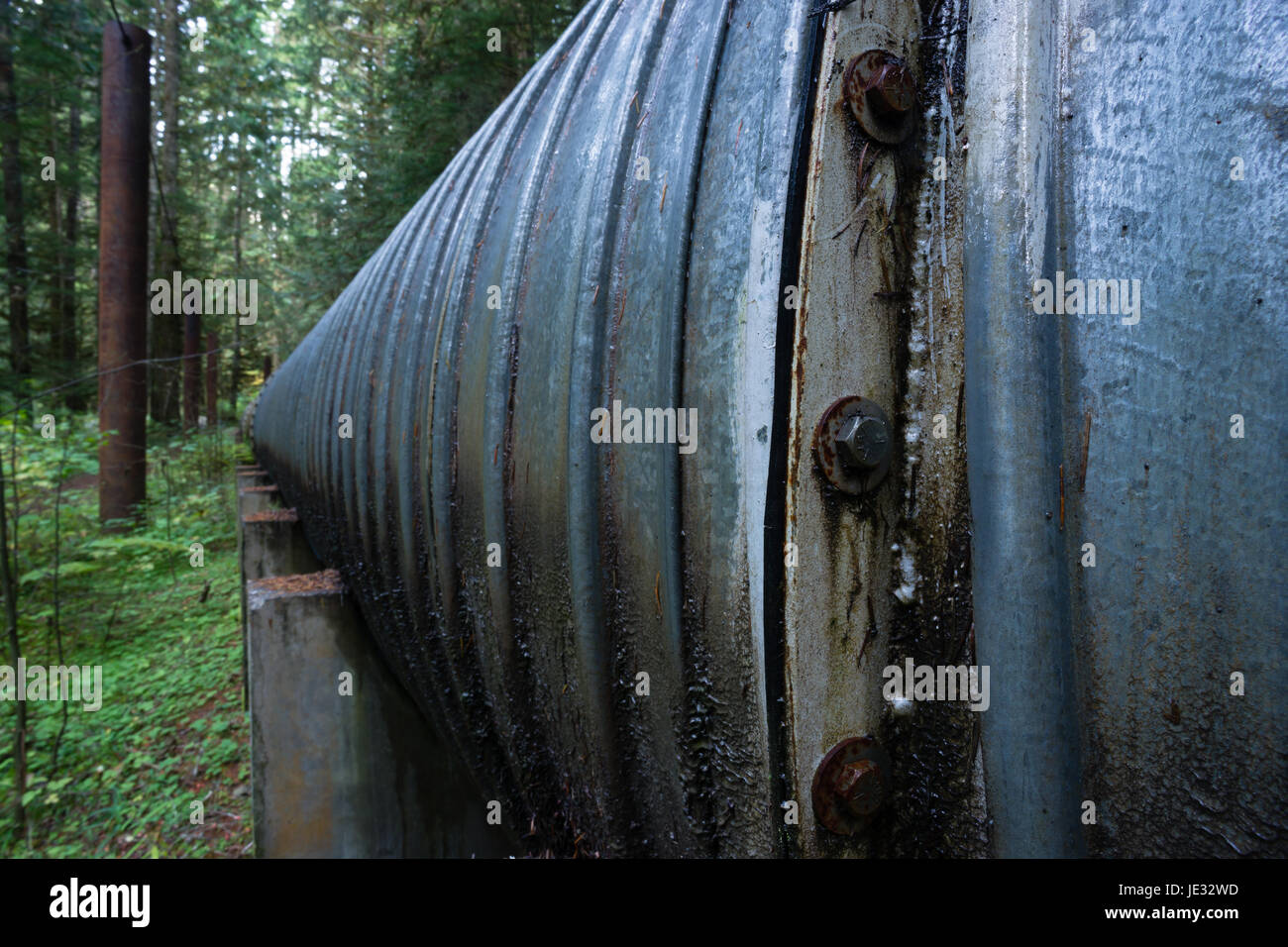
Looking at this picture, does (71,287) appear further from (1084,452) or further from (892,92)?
(1084,452)

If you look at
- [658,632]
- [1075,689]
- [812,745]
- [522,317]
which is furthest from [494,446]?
[1075,689]

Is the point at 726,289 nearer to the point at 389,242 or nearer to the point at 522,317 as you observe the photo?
the point at 522,317

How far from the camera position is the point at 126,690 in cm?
742

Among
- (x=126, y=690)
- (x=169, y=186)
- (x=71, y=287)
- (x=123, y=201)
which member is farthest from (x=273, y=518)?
(x=169, y=186)

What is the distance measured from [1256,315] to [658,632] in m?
0.82

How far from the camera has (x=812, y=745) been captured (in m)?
0.91

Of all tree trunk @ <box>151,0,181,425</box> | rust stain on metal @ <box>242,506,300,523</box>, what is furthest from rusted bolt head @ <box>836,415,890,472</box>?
tree trunk @ <box>151,0,181,425</box>

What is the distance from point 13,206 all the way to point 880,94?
1609 cm

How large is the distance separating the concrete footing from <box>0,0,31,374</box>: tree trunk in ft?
30.1

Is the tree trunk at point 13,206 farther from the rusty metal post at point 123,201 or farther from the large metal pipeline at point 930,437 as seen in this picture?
the large metal pipeline at point 930,437

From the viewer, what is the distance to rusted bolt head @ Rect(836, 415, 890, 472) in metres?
0.90

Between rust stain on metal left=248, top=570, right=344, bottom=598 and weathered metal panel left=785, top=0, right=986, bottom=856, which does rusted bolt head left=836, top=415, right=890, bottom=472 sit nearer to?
weathered metal panel left=785, top=0, right=986, bottom=856

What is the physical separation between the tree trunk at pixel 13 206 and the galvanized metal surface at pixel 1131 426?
12075 mm
